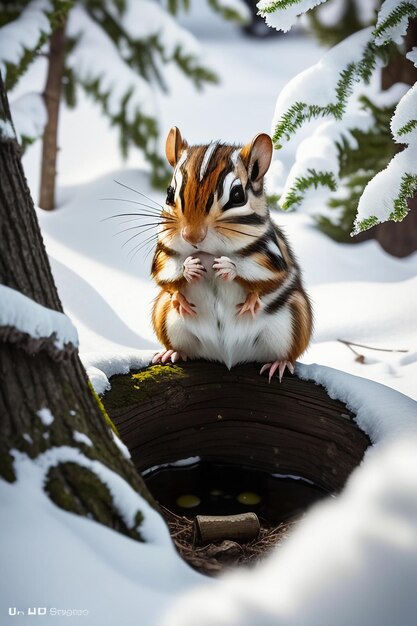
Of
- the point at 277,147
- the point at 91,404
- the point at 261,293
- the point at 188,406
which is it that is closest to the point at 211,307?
the point at 261,293

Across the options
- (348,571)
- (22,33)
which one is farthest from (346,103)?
(22,33)

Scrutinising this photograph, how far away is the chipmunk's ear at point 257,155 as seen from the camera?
86.6 inches

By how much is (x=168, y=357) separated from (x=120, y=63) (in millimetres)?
2733

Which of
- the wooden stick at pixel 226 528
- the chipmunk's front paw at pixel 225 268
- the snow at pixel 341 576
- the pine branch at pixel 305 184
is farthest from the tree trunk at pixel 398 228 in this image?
the snow at pixel 341 576

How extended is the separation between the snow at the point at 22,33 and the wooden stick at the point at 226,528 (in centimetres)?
251

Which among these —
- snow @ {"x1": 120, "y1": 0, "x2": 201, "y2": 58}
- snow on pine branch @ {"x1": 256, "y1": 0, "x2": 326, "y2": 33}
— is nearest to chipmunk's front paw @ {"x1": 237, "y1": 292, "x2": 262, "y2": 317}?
snow on pine branch @ {"x1": 256, "y1": 0, "x2": 326, "y2": 33}

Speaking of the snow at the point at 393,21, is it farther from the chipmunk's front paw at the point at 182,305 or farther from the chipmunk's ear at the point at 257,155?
the chipmunk's front paw at the point at 182,305

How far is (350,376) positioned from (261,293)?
379mm

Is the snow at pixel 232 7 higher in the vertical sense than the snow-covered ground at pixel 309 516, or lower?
higher

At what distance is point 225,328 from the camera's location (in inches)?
91.8

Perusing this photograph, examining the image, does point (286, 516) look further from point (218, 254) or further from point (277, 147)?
point (277, 147)

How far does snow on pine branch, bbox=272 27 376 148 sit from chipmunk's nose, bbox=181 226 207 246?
0.39 metres

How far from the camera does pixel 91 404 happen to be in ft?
5.73

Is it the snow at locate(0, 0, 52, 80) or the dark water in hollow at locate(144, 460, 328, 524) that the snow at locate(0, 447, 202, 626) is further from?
the snow at locate(0, 0, 52, 80)
